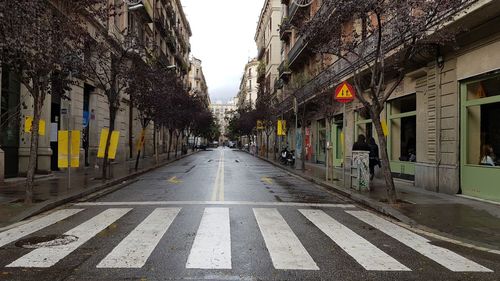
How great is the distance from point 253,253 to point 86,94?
22202 millimetres

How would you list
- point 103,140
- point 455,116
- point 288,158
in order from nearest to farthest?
1. point 455,116
2. point 103,140
3. point 288,158

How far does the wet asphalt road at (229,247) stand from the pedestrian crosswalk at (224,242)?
0.01 metres

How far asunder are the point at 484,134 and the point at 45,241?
438 inches

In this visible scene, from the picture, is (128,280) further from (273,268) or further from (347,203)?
(347,203)

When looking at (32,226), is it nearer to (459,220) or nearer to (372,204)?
(372,204)

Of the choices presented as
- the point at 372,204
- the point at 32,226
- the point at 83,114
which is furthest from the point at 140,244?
the point at 83,114

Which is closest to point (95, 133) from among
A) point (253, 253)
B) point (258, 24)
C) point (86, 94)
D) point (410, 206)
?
point (86, 94)

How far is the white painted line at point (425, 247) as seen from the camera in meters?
6.00

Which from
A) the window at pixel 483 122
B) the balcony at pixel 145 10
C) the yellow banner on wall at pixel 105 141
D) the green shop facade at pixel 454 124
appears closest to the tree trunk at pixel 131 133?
the balcony at pixel 145 10

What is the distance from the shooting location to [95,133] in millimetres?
26359

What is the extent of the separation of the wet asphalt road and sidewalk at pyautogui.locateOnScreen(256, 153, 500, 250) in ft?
2.01

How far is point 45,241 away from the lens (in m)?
7.13

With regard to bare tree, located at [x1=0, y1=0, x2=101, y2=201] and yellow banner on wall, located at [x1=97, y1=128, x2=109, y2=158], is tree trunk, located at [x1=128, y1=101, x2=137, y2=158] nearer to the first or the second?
yellow banner on wall, located at [x1=97, y1=128, x2=109, y2=158]

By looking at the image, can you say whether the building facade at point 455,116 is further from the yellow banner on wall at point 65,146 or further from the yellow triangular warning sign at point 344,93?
the yellow banner on wall at point 65,146
